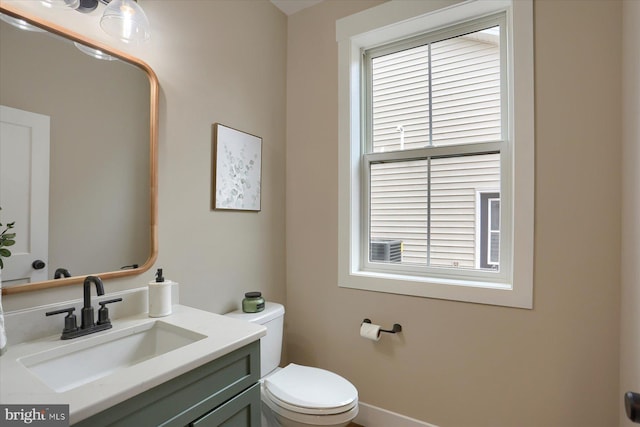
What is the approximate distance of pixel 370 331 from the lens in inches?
69.9

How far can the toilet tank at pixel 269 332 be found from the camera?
1.63m

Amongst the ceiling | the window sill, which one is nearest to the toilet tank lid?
the window sill

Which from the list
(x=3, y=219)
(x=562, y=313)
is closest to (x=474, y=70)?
(x=562, y=313)

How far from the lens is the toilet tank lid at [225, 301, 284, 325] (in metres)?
1.63

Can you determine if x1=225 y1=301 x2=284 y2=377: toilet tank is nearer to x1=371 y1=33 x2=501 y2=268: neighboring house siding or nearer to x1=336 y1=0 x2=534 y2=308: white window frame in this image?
x1=336 y1=0 x2=534 y2=308: white window frame

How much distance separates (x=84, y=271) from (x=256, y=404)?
79 centimetres

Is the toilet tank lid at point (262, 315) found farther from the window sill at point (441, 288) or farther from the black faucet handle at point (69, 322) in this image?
the black faucet handle at point (69, 322)

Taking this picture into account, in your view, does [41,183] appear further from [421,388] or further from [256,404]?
[421,388]

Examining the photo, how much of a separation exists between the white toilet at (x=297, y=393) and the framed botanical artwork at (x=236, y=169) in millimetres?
614

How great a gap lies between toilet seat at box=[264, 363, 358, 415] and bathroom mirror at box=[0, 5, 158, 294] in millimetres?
799

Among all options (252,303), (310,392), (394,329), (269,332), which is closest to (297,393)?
(310,392)

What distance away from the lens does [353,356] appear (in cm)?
191

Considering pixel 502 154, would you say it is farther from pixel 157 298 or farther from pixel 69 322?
pixel 69 322

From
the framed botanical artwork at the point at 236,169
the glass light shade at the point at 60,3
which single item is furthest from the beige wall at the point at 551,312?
the glass light shade at the point at 60,3
